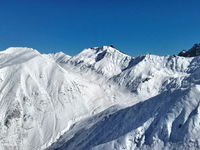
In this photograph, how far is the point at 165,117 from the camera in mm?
35406

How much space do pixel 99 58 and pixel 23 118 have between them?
57.2 meters

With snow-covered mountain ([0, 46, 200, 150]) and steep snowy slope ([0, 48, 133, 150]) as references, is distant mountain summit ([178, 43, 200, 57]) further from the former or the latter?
steep snowy slope ([0, 48, 133, 150])

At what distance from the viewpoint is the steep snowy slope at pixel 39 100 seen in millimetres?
60250

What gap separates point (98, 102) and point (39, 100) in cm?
1633

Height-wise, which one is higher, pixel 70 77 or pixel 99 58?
pixel 99 58

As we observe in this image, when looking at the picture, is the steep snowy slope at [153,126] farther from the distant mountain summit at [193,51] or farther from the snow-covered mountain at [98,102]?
the distant mountain summit at [193,51]

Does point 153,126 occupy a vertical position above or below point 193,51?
below

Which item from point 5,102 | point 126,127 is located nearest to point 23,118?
point 5,102

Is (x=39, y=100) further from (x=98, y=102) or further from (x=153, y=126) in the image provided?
(x=153, y=126)

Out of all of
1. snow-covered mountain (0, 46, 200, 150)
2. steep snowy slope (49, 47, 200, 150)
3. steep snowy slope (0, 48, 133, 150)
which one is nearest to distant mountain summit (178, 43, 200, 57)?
snow-covered mountain (0, 46, 200, 150)

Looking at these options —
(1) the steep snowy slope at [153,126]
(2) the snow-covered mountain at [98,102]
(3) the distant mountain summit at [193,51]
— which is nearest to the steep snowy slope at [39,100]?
(2) the snow-covered mountain at [98,102]

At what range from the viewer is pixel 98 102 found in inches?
3041

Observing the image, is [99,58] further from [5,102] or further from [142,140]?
[142,140]

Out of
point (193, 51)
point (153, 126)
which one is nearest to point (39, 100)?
point (153, 126)
